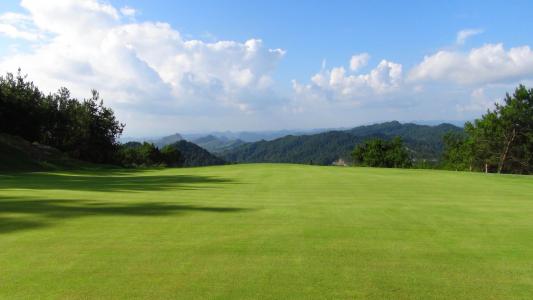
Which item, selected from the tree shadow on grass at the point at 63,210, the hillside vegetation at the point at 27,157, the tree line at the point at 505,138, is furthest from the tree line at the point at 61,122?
the tree line at the point at 505,138

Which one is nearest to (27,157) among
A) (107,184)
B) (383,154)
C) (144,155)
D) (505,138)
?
(107,184)

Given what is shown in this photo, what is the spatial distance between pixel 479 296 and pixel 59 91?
75.6 metres

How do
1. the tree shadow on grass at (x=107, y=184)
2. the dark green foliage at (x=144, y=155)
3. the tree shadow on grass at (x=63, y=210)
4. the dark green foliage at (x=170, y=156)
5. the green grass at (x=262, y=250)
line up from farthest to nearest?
the dark green foliage at (x=170, y=156), the dark green foliage at (x=144, y=155), the tree shadow on grass at (x=107, y=184), the tree shadow on grass at (x=63, y=210), the green grass at (x=262, y=250)

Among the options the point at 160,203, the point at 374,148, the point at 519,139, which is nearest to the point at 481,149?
the point at 519,139

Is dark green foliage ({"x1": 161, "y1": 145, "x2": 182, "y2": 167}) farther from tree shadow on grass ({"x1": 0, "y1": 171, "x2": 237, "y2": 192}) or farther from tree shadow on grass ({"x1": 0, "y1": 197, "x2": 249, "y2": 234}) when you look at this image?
tree shadow on grass ({"x1": 0, "y1": 197, "x2": 249, "y2": 234})

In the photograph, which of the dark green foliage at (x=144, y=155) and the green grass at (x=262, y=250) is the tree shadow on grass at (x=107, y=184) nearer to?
the green grass at (x=262, y=250)

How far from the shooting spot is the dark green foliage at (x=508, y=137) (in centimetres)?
5800

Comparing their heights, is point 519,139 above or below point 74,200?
above

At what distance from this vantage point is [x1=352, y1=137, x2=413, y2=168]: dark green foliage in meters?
96.4

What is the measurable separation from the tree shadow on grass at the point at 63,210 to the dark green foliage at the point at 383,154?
9054 cm

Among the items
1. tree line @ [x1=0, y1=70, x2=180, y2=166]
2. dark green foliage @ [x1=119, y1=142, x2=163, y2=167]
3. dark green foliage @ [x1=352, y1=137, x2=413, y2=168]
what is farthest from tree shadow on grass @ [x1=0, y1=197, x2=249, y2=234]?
dark green foliage @ [x1=119, y1=142, x2=163, y2=167]

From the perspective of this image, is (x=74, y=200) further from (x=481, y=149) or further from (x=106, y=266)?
(x=481, y=149)

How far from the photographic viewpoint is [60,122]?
63.0 m

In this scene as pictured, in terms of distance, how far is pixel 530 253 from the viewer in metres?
6.68
